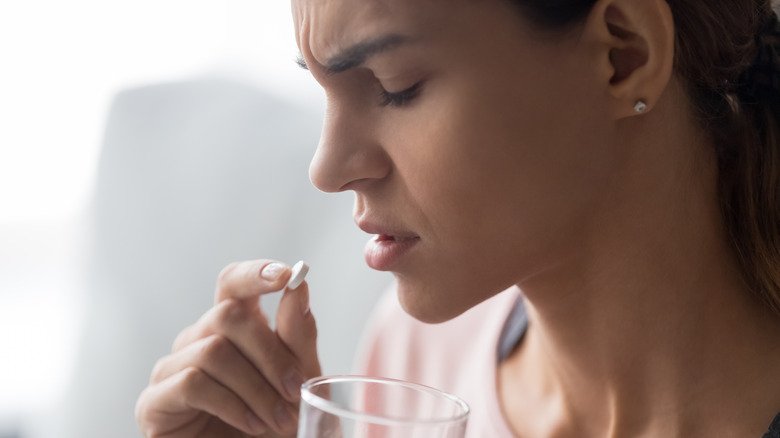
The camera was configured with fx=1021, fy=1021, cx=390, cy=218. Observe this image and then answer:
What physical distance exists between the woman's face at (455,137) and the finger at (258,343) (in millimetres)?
139

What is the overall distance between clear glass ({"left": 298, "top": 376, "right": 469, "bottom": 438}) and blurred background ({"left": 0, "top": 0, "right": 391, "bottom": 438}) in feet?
2.47

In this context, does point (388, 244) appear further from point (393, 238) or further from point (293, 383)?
point (293, 383)

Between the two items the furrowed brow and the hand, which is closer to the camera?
the furrowed brow

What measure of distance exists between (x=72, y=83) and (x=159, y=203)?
23 centimetres

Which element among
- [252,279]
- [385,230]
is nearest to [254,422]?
[252,279]

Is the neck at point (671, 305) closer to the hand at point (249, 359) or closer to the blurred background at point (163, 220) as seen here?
the hand at point (249, 359)

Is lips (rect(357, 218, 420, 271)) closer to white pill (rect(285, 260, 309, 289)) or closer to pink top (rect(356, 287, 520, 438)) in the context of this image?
white pill (rect(285, 260, 309, 289))

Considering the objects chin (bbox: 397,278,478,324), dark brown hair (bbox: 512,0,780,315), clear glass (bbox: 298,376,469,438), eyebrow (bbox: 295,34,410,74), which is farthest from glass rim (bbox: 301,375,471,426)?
dark brown hair (bbox: 512,0,780,315)

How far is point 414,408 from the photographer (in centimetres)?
77

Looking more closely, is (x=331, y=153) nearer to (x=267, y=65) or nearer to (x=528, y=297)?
(x=528, y=297)

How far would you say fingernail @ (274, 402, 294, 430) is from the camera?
1.00 m

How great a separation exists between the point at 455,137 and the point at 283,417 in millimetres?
334

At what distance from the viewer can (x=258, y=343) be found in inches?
39.2

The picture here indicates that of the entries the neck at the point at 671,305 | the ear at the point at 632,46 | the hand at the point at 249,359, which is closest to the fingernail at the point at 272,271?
the hand at the point at 249,359
